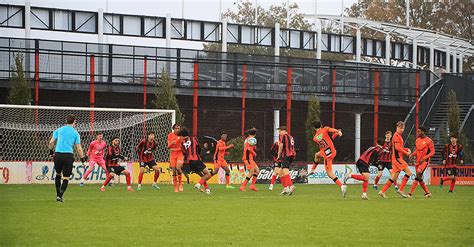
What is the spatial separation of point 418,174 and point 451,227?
11.7 meters

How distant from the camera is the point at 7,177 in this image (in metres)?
36.1

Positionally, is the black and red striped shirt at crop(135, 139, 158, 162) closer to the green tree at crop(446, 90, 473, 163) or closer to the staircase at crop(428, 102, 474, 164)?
the staircase at crop(428, 102, 474, 164)

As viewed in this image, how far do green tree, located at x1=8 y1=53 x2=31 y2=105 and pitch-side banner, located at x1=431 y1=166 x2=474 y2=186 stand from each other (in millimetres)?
19614

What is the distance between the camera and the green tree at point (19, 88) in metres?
40.3

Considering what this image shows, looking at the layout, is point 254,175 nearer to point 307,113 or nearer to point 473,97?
point 307,113

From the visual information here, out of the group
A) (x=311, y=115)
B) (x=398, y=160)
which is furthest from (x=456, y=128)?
(x=398, y=160)

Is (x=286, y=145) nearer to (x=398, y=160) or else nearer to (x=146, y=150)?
(x=398, y=160)

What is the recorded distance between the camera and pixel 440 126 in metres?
52.6

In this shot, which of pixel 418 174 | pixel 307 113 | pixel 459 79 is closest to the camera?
pixel 418 174

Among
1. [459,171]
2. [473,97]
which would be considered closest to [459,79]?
[473,97]

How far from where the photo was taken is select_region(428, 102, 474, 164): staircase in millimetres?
50969

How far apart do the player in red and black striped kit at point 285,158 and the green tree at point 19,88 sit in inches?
618

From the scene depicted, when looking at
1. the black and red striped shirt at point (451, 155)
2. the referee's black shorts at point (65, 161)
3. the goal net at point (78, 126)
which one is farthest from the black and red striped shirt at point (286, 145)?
the goal net at point (78, 126)

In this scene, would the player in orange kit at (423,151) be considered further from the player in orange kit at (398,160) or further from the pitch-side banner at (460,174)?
the pitch-side banner at (460,174)
